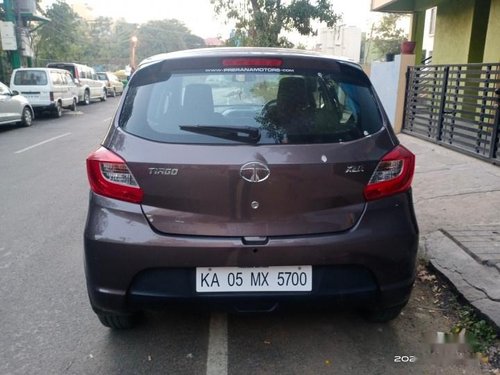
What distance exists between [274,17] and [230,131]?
14.5 metres

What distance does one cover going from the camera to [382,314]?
3.06 meters

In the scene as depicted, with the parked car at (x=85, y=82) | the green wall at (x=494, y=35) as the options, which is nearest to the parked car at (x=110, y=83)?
the parked car at (x=85, y=82)

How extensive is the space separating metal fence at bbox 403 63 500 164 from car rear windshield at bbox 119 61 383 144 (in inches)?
203

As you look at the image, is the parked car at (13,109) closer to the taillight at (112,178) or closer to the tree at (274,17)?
the tree at (274,17)

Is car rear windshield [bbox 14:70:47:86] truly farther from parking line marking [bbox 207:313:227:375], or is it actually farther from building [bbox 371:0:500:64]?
parking line marking [bbox 207:313:227:375]

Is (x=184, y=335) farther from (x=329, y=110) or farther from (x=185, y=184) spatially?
(x=329, y=110)

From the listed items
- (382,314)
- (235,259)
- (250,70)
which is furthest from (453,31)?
(235,259)

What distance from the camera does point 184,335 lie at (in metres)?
3.07

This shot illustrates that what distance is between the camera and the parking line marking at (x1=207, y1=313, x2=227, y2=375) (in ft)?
8.95

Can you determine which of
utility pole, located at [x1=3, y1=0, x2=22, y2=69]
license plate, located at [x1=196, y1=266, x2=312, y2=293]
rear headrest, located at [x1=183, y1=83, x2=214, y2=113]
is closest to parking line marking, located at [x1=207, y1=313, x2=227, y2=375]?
license plate, located at [x1=196, y1=266, x2=312, y2=293]

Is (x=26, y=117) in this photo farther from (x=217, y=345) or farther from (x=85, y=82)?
(x=217, y=345)

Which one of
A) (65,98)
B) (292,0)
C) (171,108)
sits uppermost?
(292,0)

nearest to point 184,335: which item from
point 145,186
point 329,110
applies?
point 145,186

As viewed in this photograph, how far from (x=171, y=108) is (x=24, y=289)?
80.4 inches
